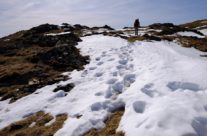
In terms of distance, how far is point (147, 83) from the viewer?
12.3 metres

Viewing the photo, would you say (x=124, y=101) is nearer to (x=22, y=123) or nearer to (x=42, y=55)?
(x=22, y=123)

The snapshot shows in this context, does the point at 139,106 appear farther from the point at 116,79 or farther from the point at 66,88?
the point at 66,88

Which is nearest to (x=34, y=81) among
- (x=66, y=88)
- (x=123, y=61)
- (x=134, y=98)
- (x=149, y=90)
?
(x=66, y=88)

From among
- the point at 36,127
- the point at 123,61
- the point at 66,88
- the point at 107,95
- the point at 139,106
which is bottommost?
the point at 36,127

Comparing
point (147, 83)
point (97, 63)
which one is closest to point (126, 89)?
point (147, 83)

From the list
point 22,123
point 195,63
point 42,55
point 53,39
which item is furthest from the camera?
point 53,39

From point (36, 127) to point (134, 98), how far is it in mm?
4585

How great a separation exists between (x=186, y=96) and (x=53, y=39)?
22.8 metres

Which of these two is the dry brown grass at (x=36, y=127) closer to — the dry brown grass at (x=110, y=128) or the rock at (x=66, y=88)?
the dry brown grass at (x=110, y=128)

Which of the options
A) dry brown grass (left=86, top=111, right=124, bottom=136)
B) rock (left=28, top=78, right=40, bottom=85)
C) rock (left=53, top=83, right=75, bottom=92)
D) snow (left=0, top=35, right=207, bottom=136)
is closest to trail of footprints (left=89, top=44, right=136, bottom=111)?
snow (left=0, top=35, right=207, bottom=136)

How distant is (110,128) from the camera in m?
10.1

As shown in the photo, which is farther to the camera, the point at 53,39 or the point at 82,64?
the point at 53,39

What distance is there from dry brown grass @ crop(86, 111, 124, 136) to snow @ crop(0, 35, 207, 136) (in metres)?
0.25

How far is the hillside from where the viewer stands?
9258mm
